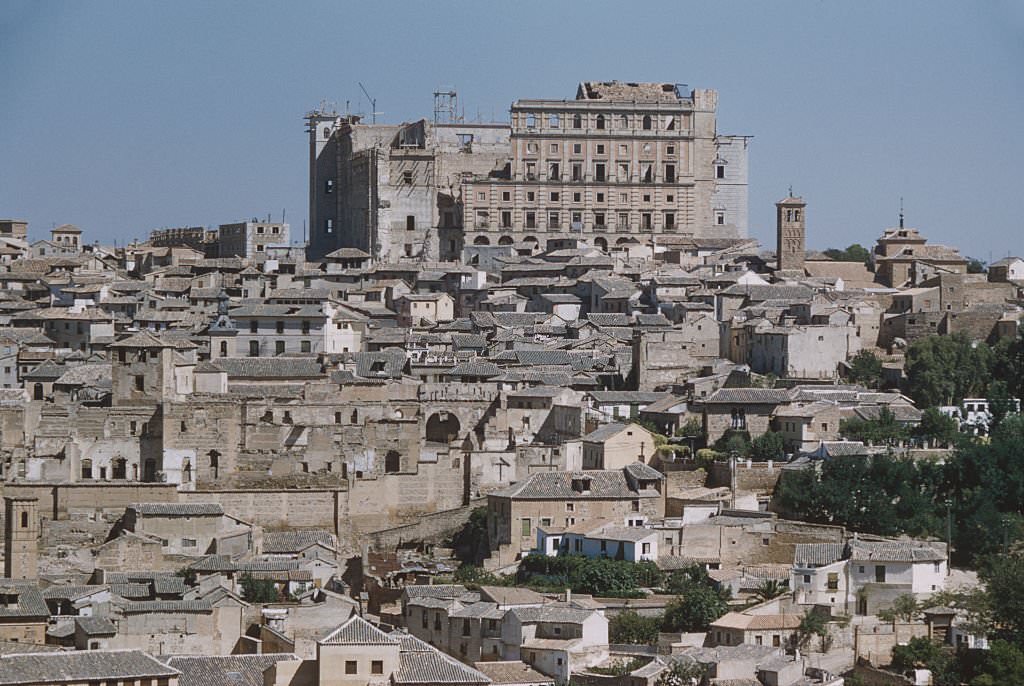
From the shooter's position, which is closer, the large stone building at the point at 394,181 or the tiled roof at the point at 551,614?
the tiled roof at the point at 551,614

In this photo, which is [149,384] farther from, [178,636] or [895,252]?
[895,252]

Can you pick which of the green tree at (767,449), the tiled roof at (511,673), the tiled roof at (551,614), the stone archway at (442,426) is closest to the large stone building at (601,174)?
the stone archway at (442,426)

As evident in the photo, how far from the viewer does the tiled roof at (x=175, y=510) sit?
156 ft

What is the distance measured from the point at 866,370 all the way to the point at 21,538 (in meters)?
20.5

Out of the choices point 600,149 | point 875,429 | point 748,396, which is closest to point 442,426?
point 748,396

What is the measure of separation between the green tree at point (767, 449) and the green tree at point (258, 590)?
1125 cm

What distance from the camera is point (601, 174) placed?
258 ft

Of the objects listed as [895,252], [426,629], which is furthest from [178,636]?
[895,252]

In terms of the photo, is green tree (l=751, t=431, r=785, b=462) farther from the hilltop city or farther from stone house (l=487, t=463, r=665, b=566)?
stone house (l=487, t=463, r=665, b=566)

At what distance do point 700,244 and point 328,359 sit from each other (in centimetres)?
2287

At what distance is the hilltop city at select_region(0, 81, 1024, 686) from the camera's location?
4225cm

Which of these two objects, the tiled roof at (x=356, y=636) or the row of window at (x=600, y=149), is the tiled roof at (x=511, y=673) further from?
the row of window at (x=600, y=149)

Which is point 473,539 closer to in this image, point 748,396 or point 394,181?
point 748,396

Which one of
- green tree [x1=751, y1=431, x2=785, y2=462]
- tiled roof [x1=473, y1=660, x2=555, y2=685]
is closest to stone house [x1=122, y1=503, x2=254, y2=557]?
tiled roof [x1=473, y1=660, x2=555, y2=685]
